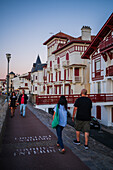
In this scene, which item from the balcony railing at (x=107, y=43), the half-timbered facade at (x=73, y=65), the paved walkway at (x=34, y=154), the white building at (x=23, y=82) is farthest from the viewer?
the white building at (x=23, y=82)

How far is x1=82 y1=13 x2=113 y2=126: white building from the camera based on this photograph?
18.5 metres

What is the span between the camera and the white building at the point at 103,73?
18484mm

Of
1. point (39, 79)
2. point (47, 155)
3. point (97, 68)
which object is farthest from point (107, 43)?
point (39, 79)

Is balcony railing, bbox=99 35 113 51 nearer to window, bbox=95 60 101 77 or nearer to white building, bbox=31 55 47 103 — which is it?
window, bbox=95 60 101 77

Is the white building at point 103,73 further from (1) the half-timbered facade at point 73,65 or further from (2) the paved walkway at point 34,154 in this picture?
(2) the paved walkway at point 34,154

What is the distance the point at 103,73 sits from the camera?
20.7 m

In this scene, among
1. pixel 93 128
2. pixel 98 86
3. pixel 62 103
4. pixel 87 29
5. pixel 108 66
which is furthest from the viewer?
pixel 87 29

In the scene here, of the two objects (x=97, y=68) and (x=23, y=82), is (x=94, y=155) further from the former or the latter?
(x=23, y=82)

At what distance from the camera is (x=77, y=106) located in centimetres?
505

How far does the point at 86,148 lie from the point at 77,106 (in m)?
1.25

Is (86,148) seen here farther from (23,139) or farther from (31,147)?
(23,139)

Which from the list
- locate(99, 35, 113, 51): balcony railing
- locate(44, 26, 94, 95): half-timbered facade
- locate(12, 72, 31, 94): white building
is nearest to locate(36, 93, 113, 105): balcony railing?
locate(99, 35, 113, 51): balcony railing

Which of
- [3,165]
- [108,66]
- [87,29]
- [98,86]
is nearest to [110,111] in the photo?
[98,86]

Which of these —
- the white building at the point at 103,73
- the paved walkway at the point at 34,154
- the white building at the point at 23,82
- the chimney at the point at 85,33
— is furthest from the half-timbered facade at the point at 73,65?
the white building at the point at 23,82
